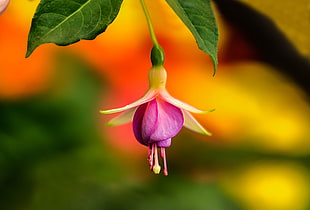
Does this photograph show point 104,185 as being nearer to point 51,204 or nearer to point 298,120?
point 51,204

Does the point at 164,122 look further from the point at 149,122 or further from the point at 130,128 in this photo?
the point at 130,128

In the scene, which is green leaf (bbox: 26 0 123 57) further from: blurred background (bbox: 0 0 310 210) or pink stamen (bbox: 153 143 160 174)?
blurred background (bbox: 0 0 310 210)

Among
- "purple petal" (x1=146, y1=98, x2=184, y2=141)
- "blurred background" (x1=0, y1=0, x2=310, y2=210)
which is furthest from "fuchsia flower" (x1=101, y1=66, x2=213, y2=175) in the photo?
"blurred background" (x1=0, y1=0, x2=310, y2=210)

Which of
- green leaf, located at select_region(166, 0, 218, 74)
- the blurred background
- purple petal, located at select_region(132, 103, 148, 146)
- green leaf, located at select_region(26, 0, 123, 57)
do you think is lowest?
the blurred background

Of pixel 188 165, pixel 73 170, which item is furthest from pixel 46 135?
pixel 188 165

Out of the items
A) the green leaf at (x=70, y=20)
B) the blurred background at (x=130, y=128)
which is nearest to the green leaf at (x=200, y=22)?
the green leaf at (x=70, y=20)

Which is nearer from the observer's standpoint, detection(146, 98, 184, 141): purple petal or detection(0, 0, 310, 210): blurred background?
detection(146, 98, 184, 141): purple petal

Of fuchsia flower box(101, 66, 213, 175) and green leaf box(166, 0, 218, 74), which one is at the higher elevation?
green leaf box(166, 0, 218, 74)

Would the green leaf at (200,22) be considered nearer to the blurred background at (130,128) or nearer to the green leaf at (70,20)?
the green leaf at (70,20)
